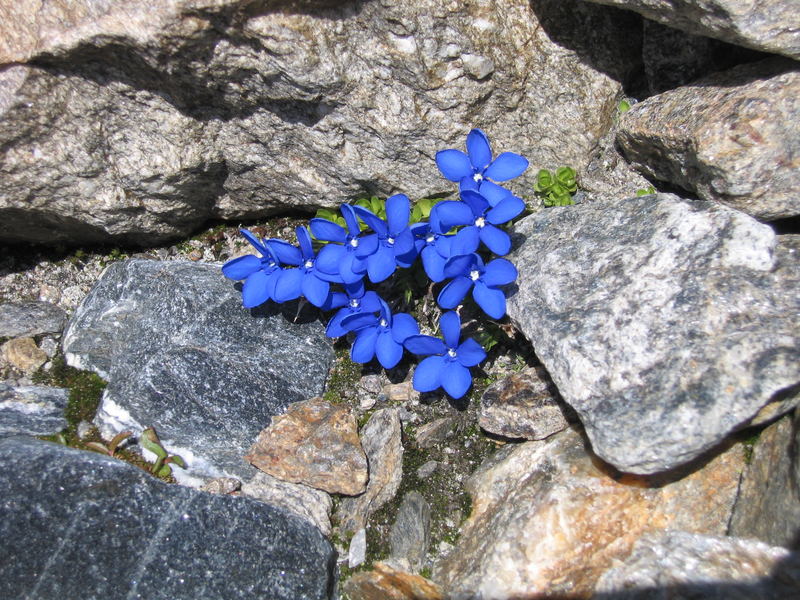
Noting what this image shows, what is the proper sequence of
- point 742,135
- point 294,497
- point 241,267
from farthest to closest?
point 241,267, point 294,497, point 742,135

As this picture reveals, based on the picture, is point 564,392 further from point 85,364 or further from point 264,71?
point 85,364

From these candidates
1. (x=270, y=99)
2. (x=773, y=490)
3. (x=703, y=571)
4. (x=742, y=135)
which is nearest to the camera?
(x=703, y=571)

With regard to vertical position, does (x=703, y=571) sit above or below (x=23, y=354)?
above

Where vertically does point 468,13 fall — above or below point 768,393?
above

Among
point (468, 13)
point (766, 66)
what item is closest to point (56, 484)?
point (468, 13)

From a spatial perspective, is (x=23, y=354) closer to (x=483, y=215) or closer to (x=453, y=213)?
(x=453, y=213)

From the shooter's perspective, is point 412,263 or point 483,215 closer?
point 483,215

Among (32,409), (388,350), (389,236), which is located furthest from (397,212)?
(32,409)

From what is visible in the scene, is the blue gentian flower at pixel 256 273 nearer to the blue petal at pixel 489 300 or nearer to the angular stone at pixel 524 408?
the blue petal at pixel 489 300
